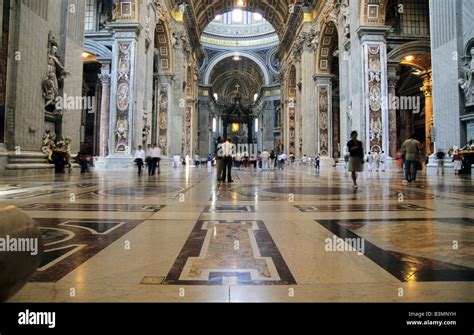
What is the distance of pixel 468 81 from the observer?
32.5 feet

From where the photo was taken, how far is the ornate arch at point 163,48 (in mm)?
20078

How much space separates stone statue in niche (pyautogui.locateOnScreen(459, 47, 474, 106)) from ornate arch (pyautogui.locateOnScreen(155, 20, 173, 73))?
50.6 ft

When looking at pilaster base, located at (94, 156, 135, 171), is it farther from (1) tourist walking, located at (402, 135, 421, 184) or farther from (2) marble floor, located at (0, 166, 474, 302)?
(2) marble floor, located at (0, 166, 474, 302)

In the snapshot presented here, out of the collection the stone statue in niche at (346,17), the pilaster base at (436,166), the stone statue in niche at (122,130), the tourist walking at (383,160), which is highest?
the stone statue in niche at (346,17)

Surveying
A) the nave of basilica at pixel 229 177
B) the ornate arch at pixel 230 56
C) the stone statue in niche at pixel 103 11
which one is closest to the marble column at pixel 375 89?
the nave of basilica at pixel 229 177

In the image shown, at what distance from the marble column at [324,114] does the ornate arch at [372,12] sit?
7431 millimetres

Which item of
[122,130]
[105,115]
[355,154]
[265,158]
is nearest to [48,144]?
[122,130]

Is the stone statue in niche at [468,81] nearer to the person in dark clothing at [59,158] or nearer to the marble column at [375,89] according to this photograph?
the marble column at [375,89]

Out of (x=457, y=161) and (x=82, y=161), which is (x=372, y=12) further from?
(x=82, y=161)

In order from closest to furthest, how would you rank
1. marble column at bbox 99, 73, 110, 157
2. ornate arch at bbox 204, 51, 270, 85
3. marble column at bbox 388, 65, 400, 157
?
1. marble column at bbox 388, 65, 400, 157
2. marble column at bbox 99, 73, 110, 157
3. ornate arch at bbox 204, 51, 270, 85

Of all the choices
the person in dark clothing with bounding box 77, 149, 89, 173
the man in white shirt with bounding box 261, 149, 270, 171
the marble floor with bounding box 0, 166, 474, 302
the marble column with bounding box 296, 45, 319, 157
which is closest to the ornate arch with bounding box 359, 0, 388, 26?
the man in white shirt with bounding box 261, 149, 270, 171

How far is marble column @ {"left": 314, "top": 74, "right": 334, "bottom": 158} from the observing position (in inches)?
829

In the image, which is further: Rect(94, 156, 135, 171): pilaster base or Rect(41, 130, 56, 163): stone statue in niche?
Rect(94, 156, 135, 171): pilaster base
